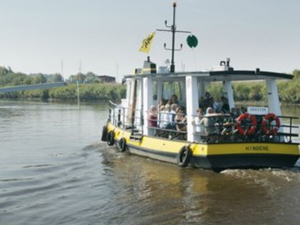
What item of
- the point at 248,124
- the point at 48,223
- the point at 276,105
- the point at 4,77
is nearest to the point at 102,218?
the point at 48,223

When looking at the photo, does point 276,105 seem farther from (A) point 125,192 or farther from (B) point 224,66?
(A) point 125,192

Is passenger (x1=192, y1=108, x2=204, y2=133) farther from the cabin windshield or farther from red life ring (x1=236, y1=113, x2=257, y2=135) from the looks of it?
the cabin windshield

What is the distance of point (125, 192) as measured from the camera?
32.3 feet

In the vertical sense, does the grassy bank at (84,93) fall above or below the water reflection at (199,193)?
above

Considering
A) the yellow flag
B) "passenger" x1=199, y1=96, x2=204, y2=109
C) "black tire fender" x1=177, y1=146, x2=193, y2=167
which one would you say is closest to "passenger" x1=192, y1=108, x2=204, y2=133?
"black tire fender" x1=177, y1=146, x2=193, y2=167

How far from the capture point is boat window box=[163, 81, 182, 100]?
15430mm

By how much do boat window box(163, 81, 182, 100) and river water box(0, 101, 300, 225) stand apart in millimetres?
2600

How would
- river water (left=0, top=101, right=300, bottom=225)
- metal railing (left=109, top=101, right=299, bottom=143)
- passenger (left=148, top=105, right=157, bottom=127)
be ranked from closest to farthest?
river water (left=0, top=101, right=300, bottom=225), metal railing (left=109, top=101, right=299, bottom=143), passenger (left=148, top=105, right=157, bottom=127)

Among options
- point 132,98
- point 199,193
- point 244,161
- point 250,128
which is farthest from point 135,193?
point 132,98

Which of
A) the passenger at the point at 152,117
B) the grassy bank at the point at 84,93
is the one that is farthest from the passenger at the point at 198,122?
the grassy bank at the point at 84,93

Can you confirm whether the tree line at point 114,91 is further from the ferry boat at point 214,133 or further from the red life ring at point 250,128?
the red life ring at point 250,128

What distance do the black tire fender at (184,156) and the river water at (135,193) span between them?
0.23 meters

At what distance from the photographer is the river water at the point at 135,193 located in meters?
8.07

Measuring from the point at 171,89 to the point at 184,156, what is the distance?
159 inches
